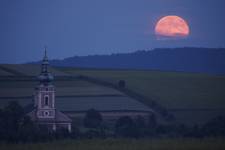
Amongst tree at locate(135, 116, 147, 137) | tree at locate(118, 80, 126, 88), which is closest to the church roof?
tree at locate(135, 116, 147, 137)

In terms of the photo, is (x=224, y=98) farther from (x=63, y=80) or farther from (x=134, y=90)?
(x=63, y=80)

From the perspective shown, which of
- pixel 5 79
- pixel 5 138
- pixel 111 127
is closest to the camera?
pixel 5 138

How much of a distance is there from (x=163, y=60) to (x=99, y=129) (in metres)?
83.5

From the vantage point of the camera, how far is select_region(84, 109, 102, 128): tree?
74.6m

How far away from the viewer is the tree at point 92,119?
7456 centimetres

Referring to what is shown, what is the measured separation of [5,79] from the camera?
9106cm

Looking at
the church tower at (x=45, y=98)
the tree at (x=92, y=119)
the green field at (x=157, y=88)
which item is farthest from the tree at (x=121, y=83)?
the tree at (x=92, y=119)

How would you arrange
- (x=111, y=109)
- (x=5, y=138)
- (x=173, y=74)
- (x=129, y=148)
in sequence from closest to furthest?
(x=129, y=148) < (x=5, y=138) < (x=111, y=109) < (x=173, y=74)

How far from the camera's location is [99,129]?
2749 inches

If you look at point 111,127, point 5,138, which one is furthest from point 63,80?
point 5,138

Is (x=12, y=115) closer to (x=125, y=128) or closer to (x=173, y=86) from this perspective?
(x=125, y=128)

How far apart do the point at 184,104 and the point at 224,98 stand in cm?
355

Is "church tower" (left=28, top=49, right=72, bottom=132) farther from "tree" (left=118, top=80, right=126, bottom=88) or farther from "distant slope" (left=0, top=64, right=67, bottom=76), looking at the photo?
"distant slope" (left=0, top=64, right=67, bottom=76)

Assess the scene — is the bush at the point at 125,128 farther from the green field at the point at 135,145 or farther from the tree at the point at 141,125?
the green field at the point at 135,145
